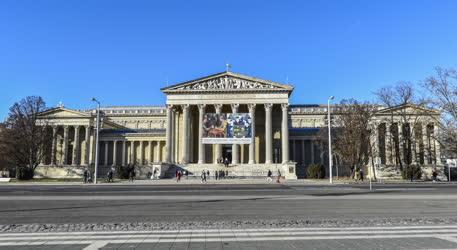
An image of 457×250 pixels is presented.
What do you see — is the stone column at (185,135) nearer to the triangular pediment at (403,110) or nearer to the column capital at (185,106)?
the column capital at (185,106)

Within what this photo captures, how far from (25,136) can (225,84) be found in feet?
126

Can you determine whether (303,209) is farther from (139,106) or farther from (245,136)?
(139,106)

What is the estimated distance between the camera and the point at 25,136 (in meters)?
67.9

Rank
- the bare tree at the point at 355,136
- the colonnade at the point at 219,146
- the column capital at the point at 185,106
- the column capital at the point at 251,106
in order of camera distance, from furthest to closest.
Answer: the column capital at the point at 185,106
the column capital at the point at 251,106
the colonnade at the point at 219,146
the bare tree at the point at 355,136

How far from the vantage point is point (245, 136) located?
56594mm

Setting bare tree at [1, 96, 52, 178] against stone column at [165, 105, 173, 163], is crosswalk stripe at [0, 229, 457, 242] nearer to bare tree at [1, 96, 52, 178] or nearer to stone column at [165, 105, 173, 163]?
bare tree at [1, 96, 52, 178]

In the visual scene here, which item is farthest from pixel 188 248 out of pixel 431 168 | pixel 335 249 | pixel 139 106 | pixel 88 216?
→ pixel 139 106

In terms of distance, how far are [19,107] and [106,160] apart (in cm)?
3720

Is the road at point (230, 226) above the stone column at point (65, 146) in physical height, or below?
below

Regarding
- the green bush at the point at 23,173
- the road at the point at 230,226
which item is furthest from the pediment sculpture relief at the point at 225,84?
the road at the point at 230,226

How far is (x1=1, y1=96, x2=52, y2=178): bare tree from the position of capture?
2650 inches

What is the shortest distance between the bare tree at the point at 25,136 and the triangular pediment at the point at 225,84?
24.5 metres

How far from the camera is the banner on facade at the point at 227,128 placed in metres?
54.4

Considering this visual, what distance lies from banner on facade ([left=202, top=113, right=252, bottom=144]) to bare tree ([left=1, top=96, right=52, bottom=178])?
1257 inches
